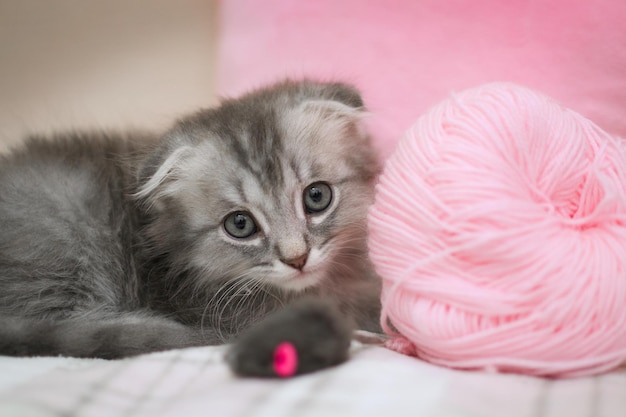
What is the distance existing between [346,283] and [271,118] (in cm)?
48

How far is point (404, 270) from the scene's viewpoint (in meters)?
1.04

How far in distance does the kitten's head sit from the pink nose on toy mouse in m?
0.42

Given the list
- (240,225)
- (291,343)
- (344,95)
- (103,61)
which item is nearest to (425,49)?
(344,95)

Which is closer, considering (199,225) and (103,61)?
(199,225)

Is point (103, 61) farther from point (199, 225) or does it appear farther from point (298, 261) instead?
point (298, 261)

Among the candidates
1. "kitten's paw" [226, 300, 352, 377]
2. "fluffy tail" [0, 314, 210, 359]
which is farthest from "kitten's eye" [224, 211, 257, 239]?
"kitten's paw" [226, 300, 352, 377]

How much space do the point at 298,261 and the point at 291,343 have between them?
430 millimetres

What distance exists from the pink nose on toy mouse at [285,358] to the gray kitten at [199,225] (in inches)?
16.6

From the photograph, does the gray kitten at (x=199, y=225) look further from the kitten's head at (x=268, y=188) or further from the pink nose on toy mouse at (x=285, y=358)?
the pink nose on toy mouse at (x=285, y=358)

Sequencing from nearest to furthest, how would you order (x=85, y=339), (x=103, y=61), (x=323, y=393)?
(x=323, y=393) → (x=85, y=339) → (x=103, y=61)

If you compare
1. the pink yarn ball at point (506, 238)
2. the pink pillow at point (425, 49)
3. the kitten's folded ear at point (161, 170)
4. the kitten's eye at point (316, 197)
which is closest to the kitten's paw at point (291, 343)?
the pink yarn ball at point (506, 238)

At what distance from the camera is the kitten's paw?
2.90ft

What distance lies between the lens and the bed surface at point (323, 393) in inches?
32.2

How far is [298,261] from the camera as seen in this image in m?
1.31
